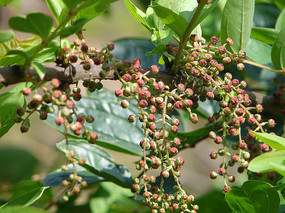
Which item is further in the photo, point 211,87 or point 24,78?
point 211,87

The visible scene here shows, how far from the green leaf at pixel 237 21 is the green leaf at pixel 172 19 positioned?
158mm

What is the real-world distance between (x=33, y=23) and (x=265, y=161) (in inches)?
22.7

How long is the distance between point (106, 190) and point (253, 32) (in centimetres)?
106

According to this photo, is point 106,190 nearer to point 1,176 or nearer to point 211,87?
point 1,176

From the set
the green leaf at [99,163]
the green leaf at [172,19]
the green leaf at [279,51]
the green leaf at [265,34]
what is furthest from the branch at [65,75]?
the green leaf at [99,163]

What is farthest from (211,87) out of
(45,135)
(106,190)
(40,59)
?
(45,135)

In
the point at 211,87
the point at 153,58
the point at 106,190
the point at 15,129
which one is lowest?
the point at 15,129

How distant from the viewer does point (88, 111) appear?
171 cm

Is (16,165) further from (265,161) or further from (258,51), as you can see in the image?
(265,161)

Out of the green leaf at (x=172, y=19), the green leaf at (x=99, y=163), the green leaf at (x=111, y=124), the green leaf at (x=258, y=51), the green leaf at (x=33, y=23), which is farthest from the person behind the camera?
the green leaf at (x=111, y=124)

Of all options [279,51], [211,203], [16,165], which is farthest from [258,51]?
[16,165]

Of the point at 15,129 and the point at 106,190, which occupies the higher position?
the point at 106,190

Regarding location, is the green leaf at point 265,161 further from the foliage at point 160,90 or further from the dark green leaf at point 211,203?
the dark green leaf at point 211,203

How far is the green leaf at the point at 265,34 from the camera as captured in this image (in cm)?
129
